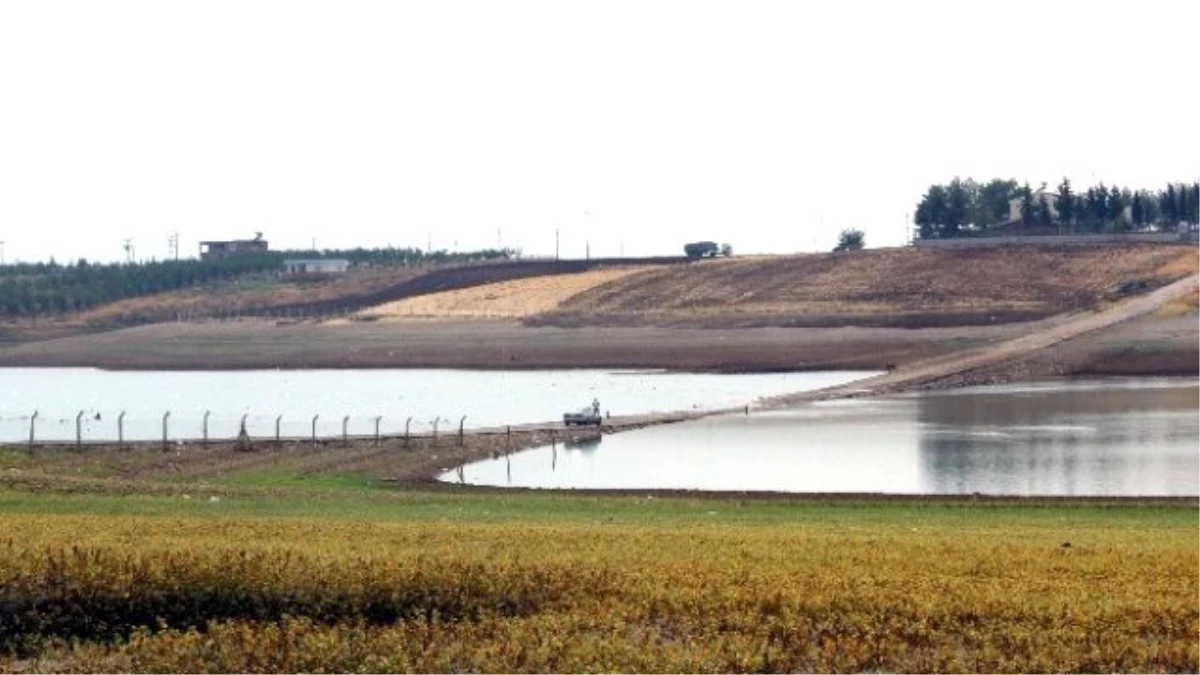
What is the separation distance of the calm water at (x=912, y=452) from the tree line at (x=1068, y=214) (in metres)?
95.4

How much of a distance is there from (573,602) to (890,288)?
120102 mm

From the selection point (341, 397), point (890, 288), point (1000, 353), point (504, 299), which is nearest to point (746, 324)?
point (890, 288)

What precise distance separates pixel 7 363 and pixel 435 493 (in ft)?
324

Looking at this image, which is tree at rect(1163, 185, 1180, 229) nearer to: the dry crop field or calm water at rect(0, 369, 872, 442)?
calm water at rect(0, 369, 872, 442)

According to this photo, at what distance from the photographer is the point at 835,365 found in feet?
341

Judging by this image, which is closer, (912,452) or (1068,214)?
(912,452)

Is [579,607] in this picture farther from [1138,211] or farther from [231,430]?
[1138,211]

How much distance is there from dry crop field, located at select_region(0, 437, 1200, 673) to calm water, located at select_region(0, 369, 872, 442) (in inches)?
1723

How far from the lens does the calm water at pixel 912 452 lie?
4816cm

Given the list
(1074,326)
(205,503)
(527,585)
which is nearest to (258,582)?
(527,585)

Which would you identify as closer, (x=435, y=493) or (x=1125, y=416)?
(x=435, y=493)

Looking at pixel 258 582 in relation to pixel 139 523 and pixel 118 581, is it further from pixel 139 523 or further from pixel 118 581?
pixel 139 523

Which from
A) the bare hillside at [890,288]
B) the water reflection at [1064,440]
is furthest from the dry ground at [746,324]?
the water reflection at [1064,440]

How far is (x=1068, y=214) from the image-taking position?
17425cm
